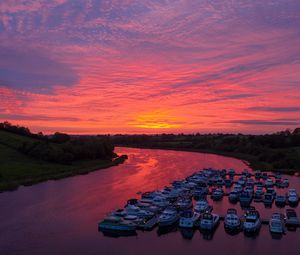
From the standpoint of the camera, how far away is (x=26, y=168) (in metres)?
68.4

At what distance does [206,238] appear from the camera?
32.9 meters

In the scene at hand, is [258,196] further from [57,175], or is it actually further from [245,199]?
[57,175]

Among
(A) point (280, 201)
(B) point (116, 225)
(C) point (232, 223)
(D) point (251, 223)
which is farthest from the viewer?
(A) point (280, 201)

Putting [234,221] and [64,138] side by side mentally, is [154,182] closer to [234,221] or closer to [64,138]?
[234,221]

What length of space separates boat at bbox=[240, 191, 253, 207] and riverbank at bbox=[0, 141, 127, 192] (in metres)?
30.6

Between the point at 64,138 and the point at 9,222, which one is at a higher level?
the point at 64,138

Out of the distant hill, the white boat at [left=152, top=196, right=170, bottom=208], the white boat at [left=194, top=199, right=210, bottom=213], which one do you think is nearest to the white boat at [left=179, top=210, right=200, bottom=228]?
the white boat at [left=194, top=199, right=210, bottom=213]

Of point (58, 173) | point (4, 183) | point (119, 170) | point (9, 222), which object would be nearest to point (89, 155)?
point (119, 170)

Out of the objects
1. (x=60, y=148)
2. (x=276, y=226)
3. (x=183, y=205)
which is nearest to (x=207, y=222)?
(x=276, y=226)

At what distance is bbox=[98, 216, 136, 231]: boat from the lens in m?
34.8

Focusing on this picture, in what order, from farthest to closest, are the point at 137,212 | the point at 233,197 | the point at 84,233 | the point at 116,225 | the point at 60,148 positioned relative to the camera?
the point at 60,148 → the point at 233,197 → the point at 137,212 → the point at 116,225 → the point at 84,233

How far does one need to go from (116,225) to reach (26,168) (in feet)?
127

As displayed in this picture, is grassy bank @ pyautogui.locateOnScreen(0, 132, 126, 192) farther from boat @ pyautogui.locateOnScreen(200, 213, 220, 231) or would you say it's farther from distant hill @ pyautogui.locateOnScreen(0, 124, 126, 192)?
boat @ pyautogui.locateOnScreen(200, 213, 220, 231)

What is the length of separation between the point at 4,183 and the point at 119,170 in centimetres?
2995
